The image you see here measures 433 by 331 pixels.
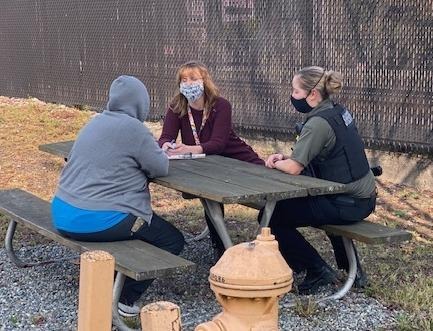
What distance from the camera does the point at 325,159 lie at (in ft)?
16.6

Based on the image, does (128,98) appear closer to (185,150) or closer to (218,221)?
(218,221)

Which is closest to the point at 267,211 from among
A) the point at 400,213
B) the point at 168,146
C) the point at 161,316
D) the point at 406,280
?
the point at 406,280

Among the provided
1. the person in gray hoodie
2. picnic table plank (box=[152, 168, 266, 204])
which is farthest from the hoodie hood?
picnic table plank (box=[152, 168, 266, 204])

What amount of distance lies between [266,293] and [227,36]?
25.9 feet

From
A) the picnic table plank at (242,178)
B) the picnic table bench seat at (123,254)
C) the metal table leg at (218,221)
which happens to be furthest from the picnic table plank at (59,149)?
the metal table leg at (218,221)

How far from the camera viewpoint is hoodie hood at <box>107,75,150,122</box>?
481 cm

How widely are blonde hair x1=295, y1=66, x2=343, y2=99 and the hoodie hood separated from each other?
0.90 m

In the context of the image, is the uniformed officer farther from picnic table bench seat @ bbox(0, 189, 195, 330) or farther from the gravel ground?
picnic table bench seat @ bbox(0, 189, 195, 330)

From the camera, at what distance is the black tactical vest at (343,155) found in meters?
4.97

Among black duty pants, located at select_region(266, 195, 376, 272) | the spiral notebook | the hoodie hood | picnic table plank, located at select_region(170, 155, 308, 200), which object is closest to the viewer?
picnic table plank, located at select_region(170, 155, 308, 200)

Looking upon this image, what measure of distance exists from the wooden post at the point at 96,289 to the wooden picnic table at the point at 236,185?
2078 mm

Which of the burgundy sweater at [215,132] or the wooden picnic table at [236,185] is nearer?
the wooden picnic table at [236,185]

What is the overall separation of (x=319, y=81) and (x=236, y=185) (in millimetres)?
794

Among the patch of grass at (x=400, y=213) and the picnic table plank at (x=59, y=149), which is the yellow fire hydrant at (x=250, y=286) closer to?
the picnic table plank at (x=59, y=149)
